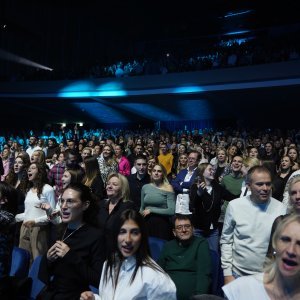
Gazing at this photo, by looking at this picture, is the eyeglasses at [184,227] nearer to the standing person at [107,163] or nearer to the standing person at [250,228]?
the standing person at [250,228]

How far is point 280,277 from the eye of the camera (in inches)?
61.7

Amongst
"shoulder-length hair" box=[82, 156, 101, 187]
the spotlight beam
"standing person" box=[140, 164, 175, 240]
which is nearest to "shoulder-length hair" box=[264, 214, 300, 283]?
"standing person" box=[140, 164, 175, 240]

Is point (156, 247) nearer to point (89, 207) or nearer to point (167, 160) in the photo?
point (89, 207)

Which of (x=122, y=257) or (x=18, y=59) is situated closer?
(x=122, y=257)

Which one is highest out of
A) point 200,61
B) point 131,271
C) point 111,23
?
point 111,23

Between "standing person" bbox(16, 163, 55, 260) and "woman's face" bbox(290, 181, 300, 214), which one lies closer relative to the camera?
"woman's face" bbox(290, 181, 300, 214)

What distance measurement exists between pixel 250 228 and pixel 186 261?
1.95 feet

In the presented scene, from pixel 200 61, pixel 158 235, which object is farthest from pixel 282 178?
pixel 200 61

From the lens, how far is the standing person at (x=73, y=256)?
2.40 m

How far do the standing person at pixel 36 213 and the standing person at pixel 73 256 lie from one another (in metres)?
1.64

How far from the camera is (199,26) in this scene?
24.9 metres

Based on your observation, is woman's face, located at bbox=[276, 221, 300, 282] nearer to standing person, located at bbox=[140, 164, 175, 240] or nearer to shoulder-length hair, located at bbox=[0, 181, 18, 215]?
shoulder-length hair, located at bbox=[0, 181, 18, 215]

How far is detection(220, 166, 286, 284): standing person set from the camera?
284cm

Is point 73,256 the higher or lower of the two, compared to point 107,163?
lower
